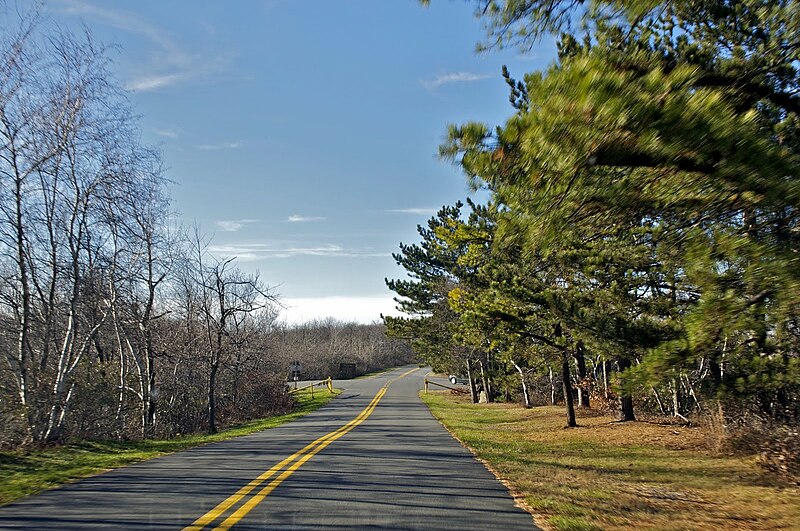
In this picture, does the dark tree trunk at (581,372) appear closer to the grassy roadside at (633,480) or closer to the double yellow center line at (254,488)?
the grassy roadside at (633,480)

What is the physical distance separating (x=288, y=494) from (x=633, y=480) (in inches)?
240

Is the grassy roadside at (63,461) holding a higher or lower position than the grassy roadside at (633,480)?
higher

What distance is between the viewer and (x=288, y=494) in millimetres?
8734

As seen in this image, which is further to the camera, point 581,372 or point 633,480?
point 581,372

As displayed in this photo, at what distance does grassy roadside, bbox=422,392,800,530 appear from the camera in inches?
309

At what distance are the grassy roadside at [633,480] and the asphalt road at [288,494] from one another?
727 millimetres

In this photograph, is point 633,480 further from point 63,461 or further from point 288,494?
point 63,461

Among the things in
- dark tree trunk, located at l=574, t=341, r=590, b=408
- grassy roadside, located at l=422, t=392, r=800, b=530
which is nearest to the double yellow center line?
grassy roadside, located at l=422, t=392, r=800, b=530

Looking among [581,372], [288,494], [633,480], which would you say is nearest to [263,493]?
[288,494]

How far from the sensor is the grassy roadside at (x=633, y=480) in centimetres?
786

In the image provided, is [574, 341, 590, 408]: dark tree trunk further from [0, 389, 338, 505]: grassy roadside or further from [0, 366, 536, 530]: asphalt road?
[0, 389, 338, 505]: grassy roadside

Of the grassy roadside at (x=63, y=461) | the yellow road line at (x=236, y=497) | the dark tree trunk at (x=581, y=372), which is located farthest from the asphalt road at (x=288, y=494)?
the dark tree trunk at (x=581, y=372)

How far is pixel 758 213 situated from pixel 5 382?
19762 mm

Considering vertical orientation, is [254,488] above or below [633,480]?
above
